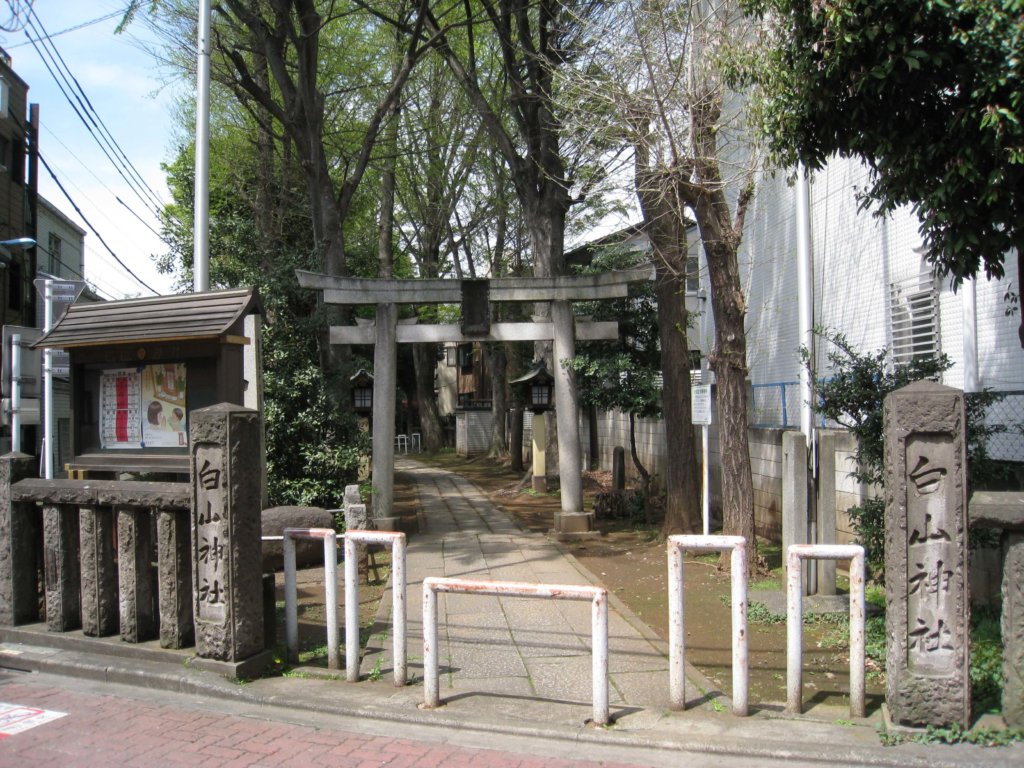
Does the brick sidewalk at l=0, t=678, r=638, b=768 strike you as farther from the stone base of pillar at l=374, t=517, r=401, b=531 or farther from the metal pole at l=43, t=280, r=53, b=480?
the stone base of pillar at l=374, t=517, r=401, b=531

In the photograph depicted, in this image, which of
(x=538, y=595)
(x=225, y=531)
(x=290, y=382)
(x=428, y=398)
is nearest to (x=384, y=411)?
(x=290, y=382)

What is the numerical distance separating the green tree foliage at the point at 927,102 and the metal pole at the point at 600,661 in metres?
3.58

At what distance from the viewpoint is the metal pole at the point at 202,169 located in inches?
388

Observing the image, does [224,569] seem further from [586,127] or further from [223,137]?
[223,137]

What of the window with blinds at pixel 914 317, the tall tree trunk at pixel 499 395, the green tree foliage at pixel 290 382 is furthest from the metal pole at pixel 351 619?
the tall tree trunk at pixel 499 395

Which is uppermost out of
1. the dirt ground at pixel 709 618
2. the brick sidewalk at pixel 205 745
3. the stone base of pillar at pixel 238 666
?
the stone base of pillar at pixel 238 666

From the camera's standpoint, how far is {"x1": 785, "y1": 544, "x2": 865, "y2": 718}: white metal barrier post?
203 inches

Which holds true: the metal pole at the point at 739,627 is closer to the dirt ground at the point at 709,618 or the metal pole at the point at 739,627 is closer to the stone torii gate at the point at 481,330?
the dirt ground at the point at 709,618

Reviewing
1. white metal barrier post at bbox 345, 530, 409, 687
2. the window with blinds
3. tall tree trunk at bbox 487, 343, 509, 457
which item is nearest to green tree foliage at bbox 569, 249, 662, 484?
the window with blinds

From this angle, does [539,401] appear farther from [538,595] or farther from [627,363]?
[538,595]

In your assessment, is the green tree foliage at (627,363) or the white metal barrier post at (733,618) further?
the green tree foliage at (627,363)

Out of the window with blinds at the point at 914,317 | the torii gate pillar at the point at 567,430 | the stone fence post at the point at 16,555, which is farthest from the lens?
the torii gate pillar at the point at 567,430

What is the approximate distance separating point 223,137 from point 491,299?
488 inches

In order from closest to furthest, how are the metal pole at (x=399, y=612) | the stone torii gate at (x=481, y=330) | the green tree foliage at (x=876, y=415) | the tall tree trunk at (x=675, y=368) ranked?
the metal pole at (x=399, y=612) → the green tree foliage at (x=876, y=415) → the tall tree trunk at (x=675, y=368) → the stone torii gate at (x=481, y=330)
